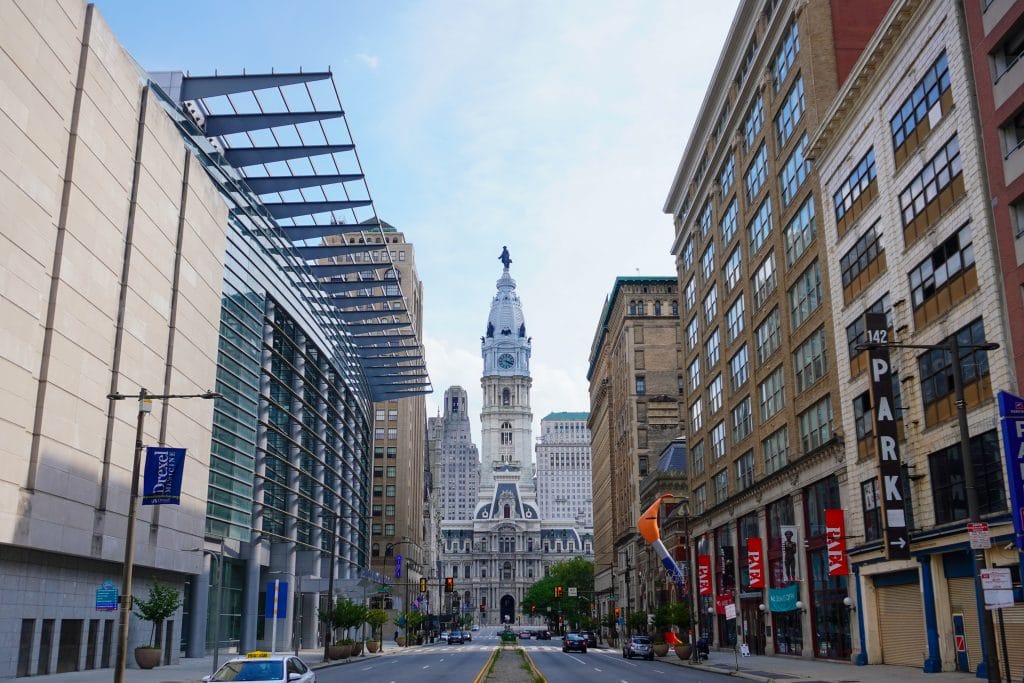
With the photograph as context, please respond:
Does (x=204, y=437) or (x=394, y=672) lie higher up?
(x=204, y=437)

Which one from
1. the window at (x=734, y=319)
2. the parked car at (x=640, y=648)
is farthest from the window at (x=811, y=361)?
the parked car at (x=640, y=648)

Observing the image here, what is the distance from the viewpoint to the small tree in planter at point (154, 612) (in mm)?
40500

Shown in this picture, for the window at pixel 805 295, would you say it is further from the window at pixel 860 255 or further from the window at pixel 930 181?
the window at pixel 930 181

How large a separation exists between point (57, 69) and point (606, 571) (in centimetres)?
11498

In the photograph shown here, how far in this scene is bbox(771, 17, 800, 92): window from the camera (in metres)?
48.5

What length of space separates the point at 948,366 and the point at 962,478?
388 centimetres

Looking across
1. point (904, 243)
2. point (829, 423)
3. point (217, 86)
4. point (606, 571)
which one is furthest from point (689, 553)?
point (606, 571)

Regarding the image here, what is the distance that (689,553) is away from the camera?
72.1m

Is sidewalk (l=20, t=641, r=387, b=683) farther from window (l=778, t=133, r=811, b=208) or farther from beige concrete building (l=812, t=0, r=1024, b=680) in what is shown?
window (l=778, t=133, r=811, b=208)

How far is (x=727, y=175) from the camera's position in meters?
64.0

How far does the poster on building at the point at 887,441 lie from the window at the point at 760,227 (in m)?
20.4

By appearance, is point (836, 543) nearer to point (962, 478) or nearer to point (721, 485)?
point (962, 478)

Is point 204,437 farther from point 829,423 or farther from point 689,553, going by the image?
point 689,553

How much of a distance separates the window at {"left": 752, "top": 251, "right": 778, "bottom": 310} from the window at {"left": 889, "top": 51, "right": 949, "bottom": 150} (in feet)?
54.0
